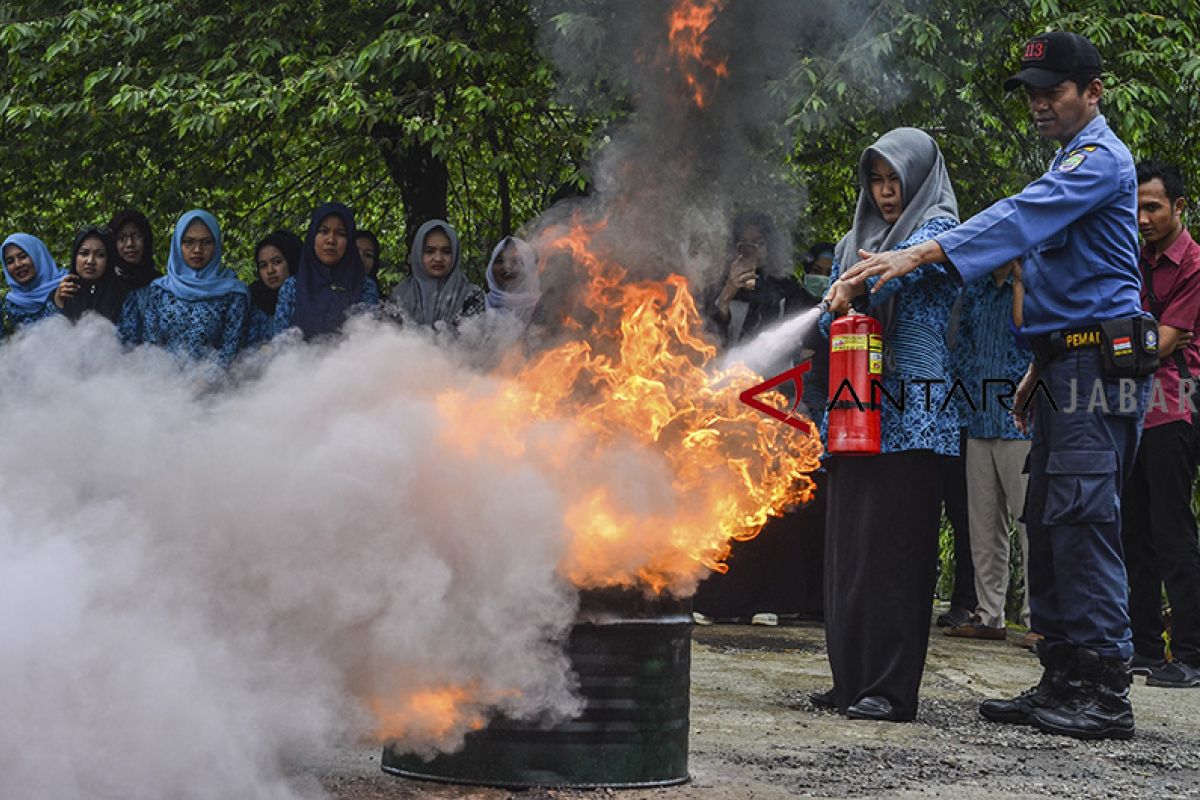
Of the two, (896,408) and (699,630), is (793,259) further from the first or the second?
(896,408)

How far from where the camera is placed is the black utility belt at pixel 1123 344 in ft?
16.8

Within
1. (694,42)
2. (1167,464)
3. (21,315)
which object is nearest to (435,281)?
(21,315)

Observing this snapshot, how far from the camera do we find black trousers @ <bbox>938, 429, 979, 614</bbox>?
910 centimetres

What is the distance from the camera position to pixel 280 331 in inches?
311

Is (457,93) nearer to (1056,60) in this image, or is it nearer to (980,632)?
(980,632)

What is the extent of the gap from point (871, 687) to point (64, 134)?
8473 mm

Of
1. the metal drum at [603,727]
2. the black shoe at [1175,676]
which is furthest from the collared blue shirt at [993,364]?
the metal drum at [603,727]

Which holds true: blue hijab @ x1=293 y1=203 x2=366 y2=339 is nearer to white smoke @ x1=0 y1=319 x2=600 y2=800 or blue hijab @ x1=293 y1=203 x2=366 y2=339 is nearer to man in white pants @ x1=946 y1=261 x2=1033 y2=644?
man in white pants @ x1=946 y1=261 x2=1033 y2=644

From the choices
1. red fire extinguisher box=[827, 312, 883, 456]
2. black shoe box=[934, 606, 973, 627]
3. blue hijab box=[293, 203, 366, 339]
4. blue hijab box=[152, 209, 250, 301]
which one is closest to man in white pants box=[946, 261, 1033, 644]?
black shoe box=[934, 606, 973, 627]

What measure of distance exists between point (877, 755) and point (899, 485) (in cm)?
109

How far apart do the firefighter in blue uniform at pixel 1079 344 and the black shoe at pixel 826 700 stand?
25.4 inches

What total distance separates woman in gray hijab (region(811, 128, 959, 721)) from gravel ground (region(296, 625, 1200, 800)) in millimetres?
216

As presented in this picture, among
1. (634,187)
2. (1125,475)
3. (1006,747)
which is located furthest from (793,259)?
(1006,747)

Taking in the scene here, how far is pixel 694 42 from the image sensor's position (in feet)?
19.5
